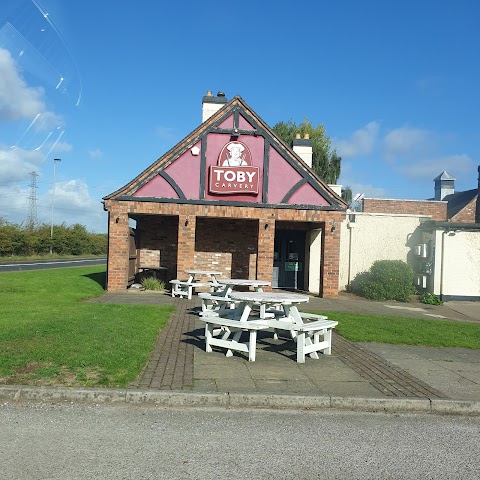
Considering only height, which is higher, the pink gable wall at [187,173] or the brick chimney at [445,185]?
the brick chimney at [445,185]

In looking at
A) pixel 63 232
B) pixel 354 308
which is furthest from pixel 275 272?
pixel 63 232

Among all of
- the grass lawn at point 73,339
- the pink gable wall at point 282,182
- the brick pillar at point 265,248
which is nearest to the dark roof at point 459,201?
the pink gable wall at point 282,182

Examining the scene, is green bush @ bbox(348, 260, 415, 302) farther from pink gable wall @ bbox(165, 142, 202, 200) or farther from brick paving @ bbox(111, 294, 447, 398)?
brick paving @ bbox(111, 294, 447, 398)

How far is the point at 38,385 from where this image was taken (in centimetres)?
538

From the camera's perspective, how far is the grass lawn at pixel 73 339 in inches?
227

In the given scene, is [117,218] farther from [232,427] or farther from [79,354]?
[232,427]

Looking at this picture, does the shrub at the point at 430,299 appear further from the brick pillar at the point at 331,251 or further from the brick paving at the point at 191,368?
the brick paving at the point at 191,368

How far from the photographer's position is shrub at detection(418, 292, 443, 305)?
660 inches

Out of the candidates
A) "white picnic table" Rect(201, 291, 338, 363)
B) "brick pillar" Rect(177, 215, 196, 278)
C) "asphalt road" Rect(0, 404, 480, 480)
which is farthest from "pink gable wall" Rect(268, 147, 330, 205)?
"asphalt road" Rect(0, 404, 480, 480)

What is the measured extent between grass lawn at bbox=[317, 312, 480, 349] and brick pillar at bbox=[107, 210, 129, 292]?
21.4 feet

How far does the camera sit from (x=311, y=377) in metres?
6.36

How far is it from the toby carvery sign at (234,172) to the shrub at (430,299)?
6933 mm

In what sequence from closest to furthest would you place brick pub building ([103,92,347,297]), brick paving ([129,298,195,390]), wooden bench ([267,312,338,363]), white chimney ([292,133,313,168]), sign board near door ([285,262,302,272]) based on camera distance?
brick paving ([129,298,195,390]) → wooden bench ([267,312,338,363]) → brick pub building ([103,92,347,297]) → white chimney ([292,133,313,168]) → sign board near door ([285,262,302,272])

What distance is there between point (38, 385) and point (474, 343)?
761 centimetres
